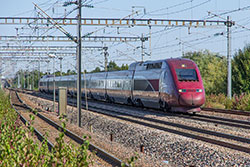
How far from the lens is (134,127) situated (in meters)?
16.7

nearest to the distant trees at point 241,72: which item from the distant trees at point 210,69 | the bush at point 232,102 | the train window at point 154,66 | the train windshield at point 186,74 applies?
the distant trees at point 210,69

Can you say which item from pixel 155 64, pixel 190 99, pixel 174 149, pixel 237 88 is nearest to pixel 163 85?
pixel 190 99

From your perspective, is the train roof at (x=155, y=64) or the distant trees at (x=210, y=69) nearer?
the train roof at (x=155, y=64)

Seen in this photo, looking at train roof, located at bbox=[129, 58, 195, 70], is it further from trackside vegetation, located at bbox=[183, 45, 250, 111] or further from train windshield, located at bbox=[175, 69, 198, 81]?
trackside vegetation, located at bbox=[183, 45, 250, 111]

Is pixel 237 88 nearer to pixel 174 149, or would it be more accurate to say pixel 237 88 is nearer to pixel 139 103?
pixel 139 103

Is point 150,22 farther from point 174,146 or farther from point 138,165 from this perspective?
point 138,165

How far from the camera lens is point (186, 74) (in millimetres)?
21234

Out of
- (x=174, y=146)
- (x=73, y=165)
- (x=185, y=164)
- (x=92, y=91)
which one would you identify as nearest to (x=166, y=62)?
(x=174, y=146)

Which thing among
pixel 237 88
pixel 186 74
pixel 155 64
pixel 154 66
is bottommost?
pixel 237 88

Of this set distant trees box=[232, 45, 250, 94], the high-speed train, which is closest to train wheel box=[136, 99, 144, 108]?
the high-speed train

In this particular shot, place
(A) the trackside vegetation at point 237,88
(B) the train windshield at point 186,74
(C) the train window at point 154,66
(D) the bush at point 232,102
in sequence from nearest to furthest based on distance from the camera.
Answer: (B) the train windshield at point 186,74 < (C) the train window at point 154,66 < (D) the bush at point 232,102 < (A) the trackside vegetation at point 237,88

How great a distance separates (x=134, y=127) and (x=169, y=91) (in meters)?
4.92

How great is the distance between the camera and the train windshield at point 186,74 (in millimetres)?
20922

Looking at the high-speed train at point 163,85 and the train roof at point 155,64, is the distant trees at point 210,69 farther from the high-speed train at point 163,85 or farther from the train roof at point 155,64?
the train roof at point 155,64
